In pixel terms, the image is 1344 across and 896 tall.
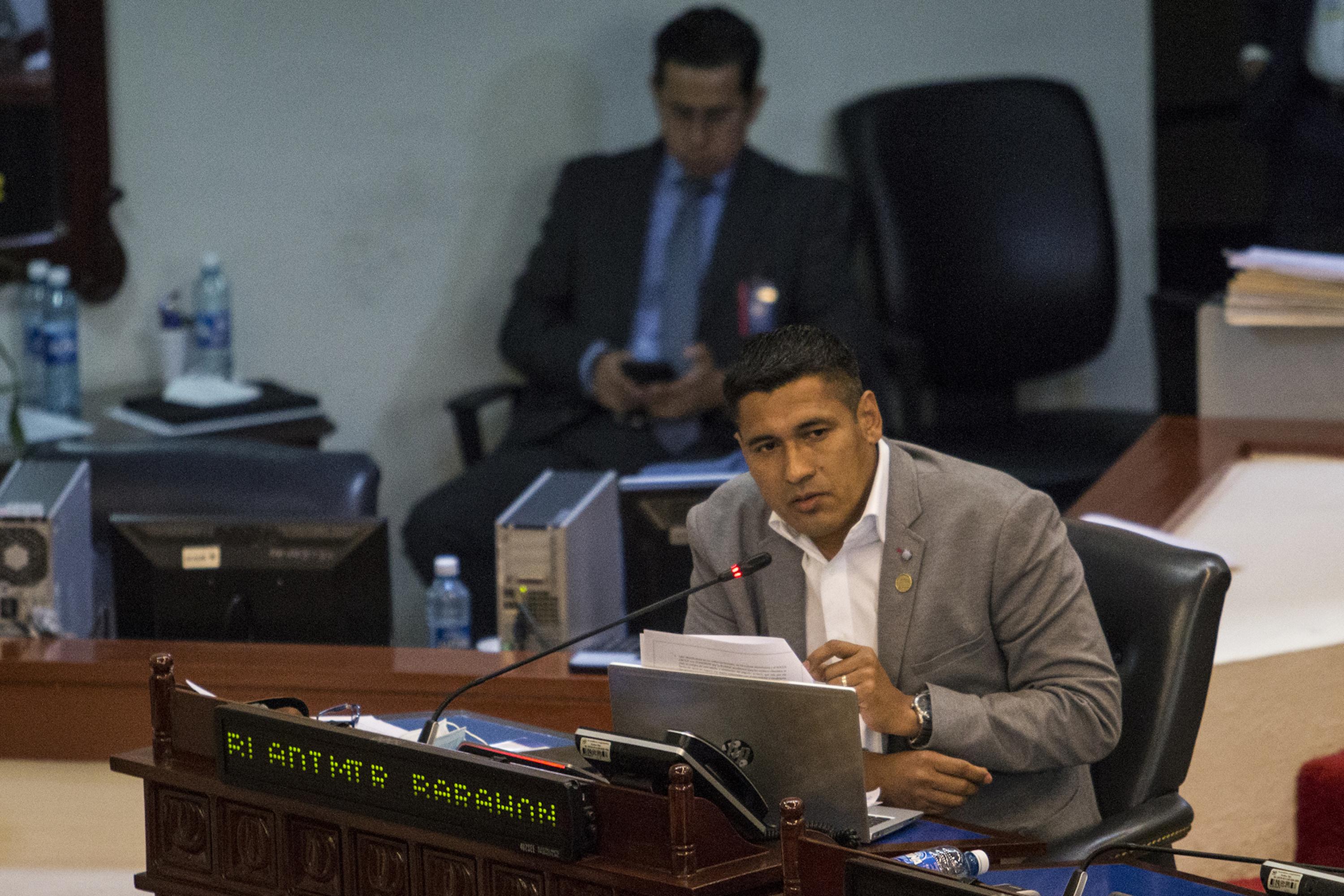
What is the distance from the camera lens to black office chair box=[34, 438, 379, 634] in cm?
274

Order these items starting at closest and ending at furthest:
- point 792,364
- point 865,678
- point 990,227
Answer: point 865,678
point 792,364
point 990,227

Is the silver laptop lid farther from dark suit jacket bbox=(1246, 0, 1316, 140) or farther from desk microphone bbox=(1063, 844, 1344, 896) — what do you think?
dark suit jacket bbox=(1246, 0, 1316, 140)

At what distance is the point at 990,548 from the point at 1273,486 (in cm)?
141

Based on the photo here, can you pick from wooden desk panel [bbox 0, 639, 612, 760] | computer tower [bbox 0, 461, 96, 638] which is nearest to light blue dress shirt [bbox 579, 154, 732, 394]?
computer tower [bbox 0, 461, 96, 638]

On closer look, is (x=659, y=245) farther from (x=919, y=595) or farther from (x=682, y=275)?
(x=919, y=595)

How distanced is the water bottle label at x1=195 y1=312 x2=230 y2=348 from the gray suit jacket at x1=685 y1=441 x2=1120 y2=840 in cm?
233

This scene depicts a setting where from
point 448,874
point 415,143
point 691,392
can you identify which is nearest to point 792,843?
point 448,874

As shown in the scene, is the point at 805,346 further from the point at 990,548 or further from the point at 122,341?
the point at 122,341

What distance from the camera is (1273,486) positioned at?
3.18m

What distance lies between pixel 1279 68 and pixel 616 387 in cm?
162

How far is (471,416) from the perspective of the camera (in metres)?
4.13

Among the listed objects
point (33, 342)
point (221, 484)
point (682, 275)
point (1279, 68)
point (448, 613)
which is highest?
point (1279, 68)

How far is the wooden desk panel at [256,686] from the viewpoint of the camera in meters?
2.33

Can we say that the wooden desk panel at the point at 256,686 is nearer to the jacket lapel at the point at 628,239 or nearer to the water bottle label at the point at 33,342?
the water bottle label at the point at 33,342
